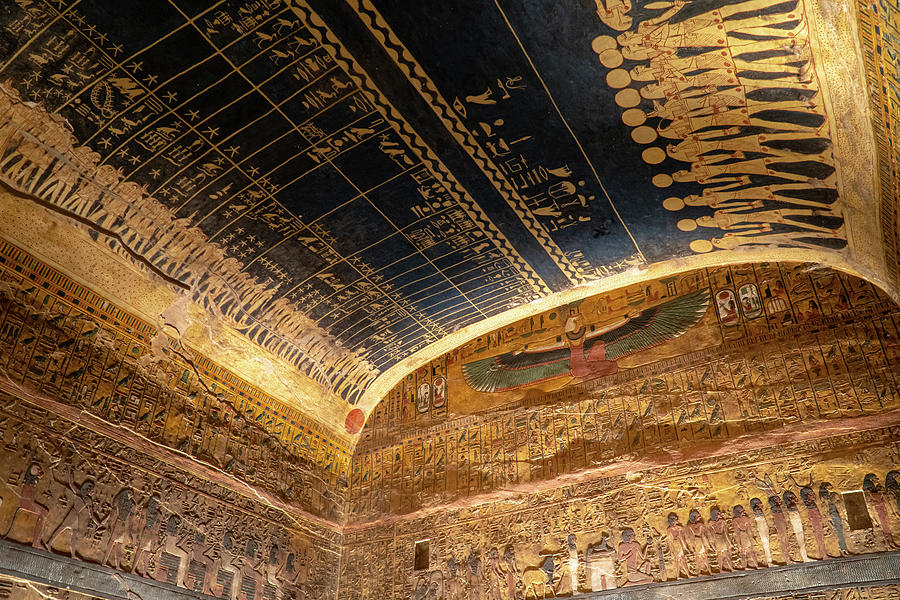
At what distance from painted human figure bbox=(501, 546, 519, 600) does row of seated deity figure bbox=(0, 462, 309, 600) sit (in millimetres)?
1951

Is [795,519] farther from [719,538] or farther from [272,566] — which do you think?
[272,566]

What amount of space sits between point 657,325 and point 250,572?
4.29 metres

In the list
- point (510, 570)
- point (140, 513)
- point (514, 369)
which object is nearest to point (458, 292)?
point (514, 369)

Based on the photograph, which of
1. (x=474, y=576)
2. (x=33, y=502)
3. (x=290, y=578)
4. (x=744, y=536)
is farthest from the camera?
(x=290, y=578)

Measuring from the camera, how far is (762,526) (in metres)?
5.08

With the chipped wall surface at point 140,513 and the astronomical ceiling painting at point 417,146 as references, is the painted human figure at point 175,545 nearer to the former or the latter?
the chipped wall surface at point 140,513

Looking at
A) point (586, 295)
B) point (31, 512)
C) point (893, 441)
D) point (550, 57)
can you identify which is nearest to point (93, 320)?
point (31, 512)

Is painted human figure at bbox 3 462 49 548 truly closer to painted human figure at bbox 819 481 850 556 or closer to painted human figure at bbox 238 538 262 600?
painted human figure at bbox 238 538 262 600

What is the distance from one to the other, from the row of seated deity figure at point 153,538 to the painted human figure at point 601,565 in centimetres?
271

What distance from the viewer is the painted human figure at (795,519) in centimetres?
487

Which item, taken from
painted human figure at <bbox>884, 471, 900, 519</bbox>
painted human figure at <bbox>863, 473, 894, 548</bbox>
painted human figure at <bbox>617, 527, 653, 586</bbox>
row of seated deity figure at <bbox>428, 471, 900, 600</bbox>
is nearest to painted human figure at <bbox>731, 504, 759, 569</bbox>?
row of seated deity figure at <bbox>428, 471, 900, 600</bbox>

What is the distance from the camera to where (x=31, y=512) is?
4.55 meters

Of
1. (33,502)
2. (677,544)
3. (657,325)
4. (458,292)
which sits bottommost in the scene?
(677,544)

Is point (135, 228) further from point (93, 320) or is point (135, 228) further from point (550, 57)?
point (550, 57)
